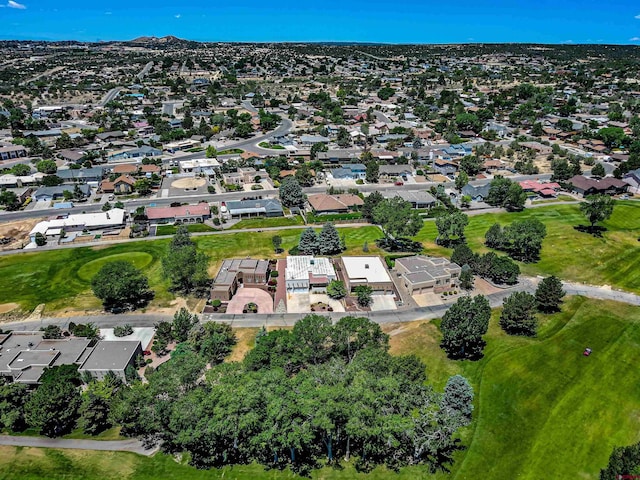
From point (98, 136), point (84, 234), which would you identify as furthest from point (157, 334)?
point (98, 136)

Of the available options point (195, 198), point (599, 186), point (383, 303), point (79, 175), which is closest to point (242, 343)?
point (383, 303)

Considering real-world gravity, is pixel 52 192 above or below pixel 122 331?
above

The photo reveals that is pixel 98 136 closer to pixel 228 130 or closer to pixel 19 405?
pixel 228 130

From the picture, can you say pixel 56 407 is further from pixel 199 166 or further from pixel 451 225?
pixel 199 166

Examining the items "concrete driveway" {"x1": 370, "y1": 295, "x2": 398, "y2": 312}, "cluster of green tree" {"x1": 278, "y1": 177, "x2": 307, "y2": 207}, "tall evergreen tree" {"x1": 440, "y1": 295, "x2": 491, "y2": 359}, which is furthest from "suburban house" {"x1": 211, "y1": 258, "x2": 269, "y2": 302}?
"tall evergreen tree" {"x1": 440, "y1": 295, "x2": 491, "y2": 359}

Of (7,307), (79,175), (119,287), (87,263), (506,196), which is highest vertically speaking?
(79,175)

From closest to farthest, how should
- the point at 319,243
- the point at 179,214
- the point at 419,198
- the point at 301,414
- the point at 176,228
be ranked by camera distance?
the point at 301,414, the point at 319,243, the point at 176,228, the point at 179,214, the point at 419,198

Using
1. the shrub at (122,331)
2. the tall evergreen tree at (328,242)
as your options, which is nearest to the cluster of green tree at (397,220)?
the tall evergreen tree at (328,242)
